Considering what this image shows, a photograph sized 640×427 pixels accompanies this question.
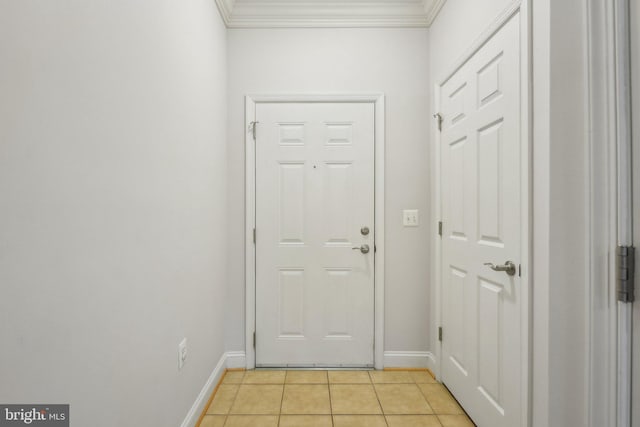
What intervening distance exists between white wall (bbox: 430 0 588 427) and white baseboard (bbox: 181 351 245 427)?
5.12 feet

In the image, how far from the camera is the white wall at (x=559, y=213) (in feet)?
3.70

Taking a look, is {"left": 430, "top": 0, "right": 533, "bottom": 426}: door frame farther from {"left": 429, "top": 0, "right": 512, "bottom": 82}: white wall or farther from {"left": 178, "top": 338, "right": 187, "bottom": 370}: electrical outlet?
{"left": 178, "top": 338, "right": 187, "bottom": 370}: electrical outlet

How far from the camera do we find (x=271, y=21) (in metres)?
2.40

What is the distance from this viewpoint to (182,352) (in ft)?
5.25

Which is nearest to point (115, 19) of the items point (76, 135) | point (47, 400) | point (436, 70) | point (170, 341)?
point (76, 135)

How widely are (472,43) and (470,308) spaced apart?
1411 mm

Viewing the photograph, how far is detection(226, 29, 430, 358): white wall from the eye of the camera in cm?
242

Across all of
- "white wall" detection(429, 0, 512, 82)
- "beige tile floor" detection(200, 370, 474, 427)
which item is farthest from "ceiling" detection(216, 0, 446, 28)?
"beige tile floor" detection(200, 370, 474, 427)

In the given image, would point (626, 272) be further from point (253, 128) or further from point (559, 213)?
point (253, 128)

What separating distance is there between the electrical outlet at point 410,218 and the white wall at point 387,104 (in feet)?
0.14

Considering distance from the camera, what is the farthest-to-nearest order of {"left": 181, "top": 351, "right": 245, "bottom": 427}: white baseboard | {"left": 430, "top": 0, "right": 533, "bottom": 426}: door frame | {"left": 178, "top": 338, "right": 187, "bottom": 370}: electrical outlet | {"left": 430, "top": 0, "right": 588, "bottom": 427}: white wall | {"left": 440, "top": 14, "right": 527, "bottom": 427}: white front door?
{"left": 181, "top": 351, "right": 245, "bottom": 427}: white baseboard → {"left": 178, "top": 338, "right": 187, "bottom": 370}: electrical outlet → {"left": 440, "top": 14, "right": 527, "bottom": 427}: white front door → {"left": 430, "top": 0, "right": 533, "bottom": 426}: door frame → {"left": 430, "top": 0, "right": 588, "bottom": 427}: white wall

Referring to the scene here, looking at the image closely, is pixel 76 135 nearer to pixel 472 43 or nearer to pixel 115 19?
pixel 115 19

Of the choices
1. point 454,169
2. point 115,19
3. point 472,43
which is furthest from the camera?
point 454,169

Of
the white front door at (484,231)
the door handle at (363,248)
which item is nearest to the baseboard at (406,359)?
the white front door at (484,231)
